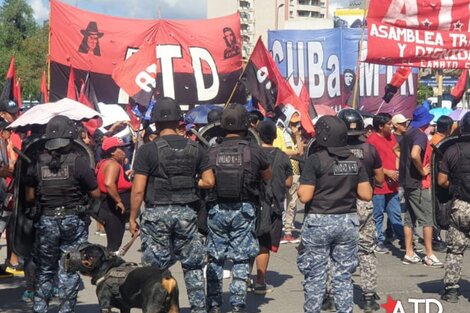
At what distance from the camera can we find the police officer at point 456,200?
26.9 ft

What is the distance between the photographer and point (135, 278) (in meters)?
5.70

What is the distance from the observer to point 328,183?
6.79 m

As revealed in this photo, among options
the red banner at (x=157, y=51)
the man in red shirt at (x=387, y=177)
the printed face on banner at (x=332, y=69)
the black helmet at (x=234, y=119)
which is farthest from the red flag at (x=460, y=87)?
the black helmet at (x=234, y=119)

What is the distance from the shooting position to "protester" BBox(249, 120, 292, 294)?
341 inches

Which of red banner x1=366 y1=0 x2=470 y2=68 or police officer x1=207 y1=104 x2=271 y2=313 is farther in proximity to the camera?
red banner x1=366 y1=0 x2=470 y2=68

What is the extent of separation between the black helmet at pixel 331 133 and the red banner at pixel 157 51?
41.9ft

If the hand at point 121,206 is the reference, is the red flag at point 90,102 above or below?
above

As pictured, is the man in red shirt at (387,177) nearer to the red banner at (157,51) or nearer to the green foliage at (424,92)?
the red banner at (157,51)

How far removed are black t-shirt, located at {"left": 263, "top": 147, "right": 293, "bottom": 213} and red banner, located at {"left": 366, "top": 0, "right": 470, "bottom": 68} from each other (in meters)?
2.77

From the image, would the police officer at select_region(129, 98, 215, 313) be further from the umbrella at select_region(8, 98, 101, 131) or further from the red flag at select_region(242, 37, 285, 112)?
the red flag at select_region(242, 37, 285, 112)

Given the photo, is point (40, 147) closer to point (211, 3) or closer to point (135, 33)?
point (135, 33)

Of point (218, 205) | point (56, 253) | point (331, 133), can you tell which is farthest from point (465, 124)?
point (56, 253)

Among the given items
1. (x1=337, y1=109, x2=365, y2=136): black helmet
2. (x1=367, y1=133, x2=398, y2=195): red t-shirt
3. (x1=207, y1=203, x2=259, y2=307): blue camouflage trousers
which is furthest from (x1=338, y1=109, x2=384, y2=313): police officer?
(x1=367, y1=133, x2=398, y2=195): red t-shirt

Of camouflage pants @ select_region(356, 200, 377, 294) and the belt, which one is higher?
the belt
